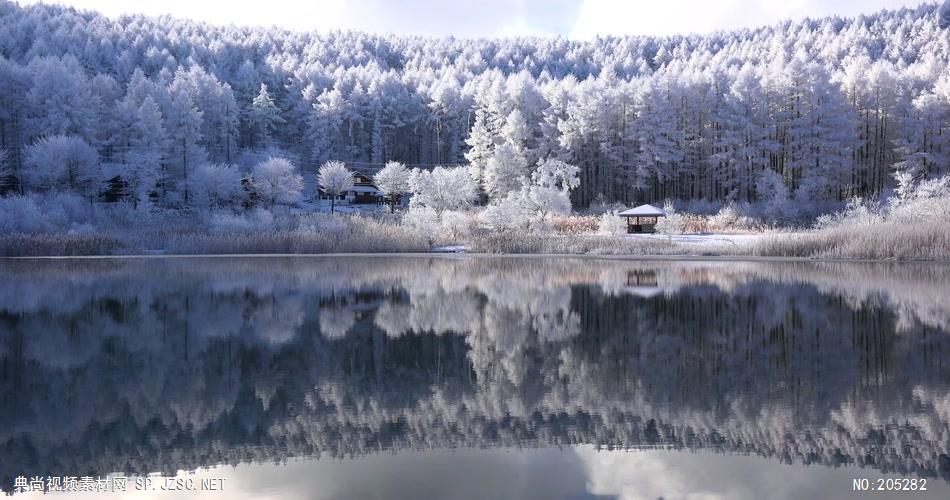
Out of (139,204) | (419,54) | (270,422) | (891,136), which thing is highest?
(419,54)

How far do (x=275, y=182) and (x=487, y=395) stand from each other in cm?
5678

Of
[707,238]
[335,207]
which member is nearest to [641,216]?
[707,238]

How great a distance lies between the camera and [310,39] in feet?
444

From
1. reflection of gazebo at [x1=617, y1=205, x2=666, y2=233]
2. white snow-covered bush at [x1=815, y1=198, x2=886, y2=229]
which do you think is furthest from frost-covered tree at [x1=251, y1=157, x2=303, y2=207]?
white snow-covered bush at [x1=815, y1=198, x2=886, y2=229]

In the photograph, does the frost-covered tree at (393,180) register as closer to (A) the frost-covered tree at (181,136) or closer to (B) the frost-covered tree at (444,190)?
(B) the frost-covered tree at (444,190)

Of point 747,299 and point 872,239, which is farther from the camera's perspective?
point 872,239

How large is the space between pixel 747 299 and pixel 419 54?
4667 inches

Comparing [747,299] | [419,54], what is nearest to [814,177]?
[747,299]

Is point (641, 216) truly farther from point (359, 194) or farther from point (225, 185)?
point (359, 194)

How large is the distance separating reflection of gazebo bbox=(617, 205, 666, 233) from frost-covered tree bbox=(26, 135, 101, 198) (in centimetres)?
3939

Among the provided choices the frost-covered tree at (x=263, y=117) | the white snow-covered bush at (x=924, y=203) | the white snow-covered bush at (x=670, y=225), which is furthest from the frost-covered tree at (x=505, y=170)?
the frost-covered tree at (x=263, y=117)

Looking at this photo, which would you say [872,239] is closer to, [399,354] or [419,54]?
[399,354]

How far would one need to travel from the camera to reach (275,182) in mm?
63312

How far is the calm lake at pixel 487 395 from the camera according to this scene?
6.88 metres
